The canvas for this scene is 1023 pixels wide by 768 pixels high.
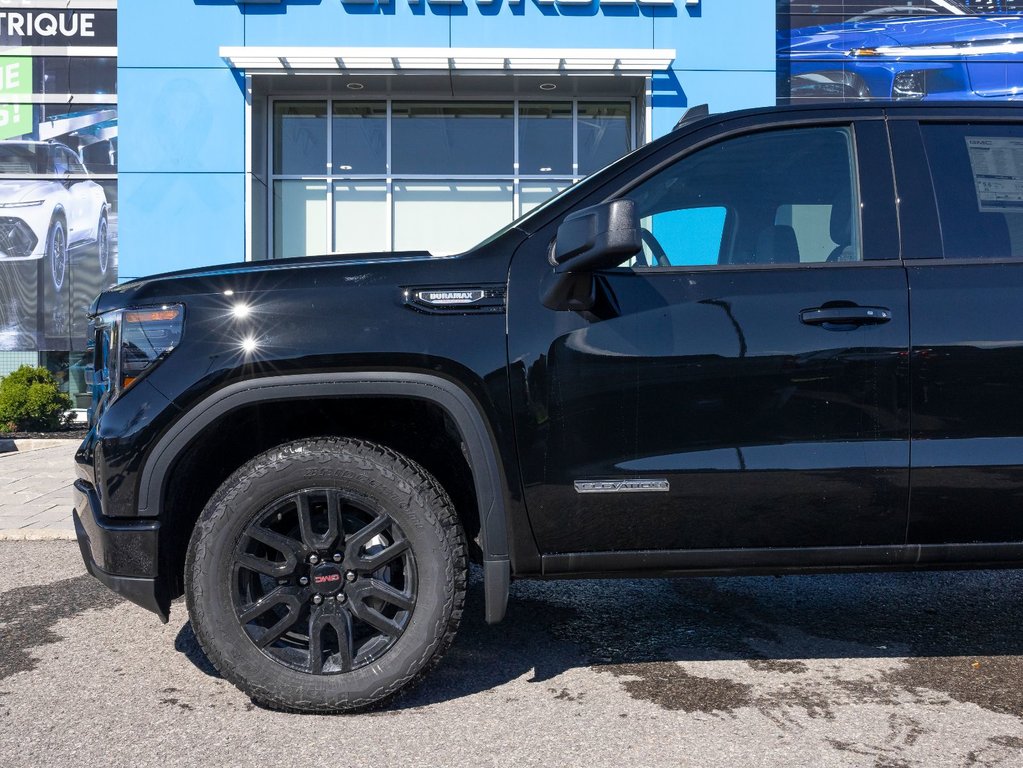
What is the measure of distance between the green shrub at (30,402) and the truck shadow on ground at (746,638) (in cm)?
1024

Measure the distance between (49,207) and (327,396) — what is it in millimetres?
13860

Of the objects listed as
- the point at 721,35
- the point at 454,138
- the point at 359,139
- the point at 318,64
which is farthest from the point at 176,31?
the point at 721,35

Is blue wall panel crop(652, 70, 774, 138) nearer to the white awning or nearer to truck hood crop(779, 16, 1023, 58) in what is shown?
the white awning

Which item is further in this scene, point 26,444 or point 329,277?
point 26,444

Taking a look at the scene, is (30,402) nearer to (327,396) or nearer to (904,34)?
(327,396)

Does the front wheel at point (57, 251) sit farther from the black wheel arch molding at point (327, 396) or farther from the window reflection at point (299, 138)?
the black wheel arch molding at point (327, 396)

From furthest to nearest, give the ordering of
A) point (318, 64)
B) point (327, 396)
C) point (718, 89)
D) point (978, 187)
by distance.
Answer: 1. point (718, 89)
2. point (318, 64)
3. point (978, 187)
4. point (327, 396)

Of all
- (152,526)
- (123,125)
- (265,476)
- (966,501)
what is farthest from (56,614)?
(123,125)

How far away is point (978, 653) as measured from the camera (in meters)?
3.38

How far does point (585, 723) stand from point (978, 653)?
1.70 meters

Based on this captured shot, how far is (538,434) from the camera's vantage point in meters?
2.70

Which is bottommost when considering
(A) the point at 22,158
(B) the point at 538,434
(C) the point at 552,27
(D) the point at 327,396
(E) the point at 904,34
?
(B) the point at 538,434

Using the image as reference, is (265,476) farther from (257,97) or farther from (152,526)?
(257,97)

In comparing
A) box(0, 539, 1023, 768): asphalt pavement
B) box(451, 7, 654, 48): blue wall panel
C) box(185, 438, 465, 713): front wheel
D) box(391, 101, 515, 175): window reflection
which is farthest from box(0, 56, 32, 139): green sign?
box(185, 438, 465, 713): front wheel
